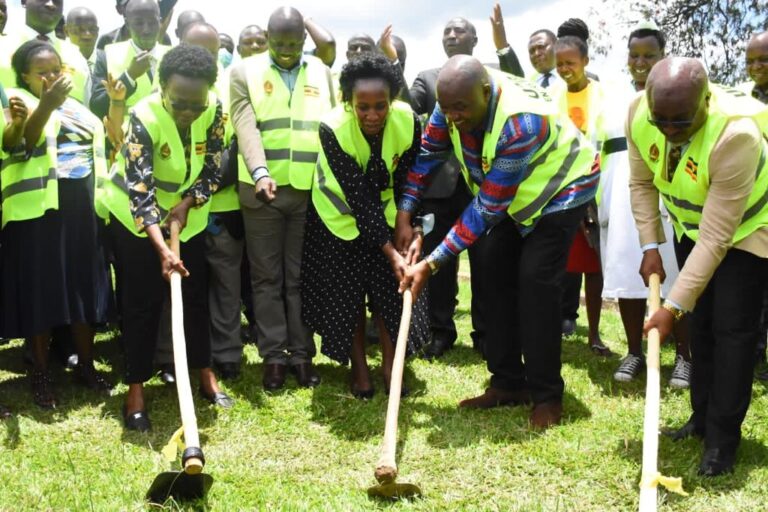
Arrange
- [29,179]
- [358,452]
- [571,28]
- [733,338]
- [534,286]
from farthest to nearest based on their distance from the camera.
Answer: [571,28]
[29,179]
[534,286]
[358,452]
[733,338]

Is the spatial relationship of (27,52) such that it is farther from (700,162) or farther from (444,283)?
(700,162)

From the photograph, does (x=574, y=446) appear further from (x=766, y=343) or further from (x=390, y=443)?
(x=766, y=343)

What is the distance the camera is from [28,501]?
10.5 ft

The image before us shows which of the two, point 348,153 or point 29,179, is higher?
point 348,153

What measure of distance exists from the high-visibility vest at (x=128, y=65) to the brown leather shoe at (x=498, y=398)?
9.61ft

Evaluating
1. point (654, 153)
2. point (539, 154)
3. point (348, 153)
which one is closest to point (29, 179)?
point (348, 153)

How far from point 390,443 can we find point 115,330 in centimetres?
349

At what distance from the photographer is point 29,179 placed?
13.9ft

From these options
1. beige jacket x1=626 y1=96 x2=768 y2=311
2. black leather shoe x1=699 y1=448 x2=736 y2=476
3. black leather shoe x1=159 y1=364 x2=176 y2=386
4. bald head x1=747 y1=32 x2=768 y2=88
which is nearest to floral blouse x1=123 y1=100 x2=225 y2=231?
black leather shoe x1=159 y1=364 x2=176 y2=386

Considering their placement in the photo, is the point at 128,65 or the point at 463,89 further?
the point at 128,65

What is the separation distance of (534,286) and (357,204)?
1.05 m

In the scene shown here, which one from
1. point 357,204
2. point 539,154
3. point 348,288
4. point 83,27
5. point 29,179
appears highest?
point 83,27

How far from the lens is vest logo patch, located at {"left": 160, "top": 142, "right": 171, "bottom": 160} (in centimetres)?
406

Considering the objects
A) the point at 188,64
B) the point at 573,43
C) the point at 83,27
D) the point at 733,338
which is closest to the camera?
the point at 733,338
